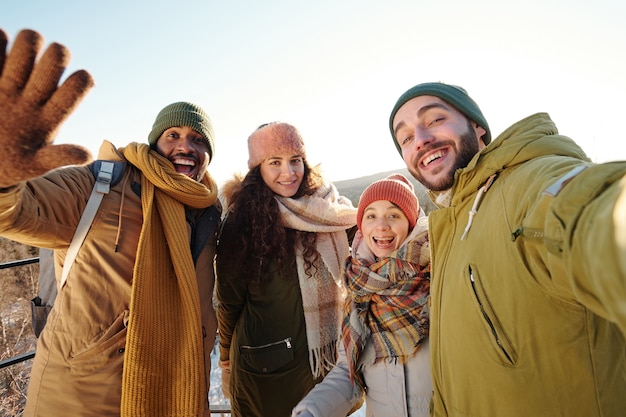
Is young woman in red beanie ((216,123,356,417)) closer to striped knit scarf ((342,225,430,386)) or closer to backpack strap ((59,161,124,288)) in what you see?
striped knit scarf ((342,225,430,386))

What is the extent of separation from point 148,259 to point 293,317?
112 cm

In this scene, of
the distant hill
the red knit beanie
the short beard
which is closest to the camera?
the short beard

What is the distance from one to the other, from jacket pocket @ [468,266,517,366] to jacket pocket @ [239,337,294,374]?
1.64m

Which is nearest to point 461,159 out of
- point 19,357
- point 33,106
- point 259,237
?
point 259,237

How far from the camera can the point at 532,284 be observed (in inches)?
31.5

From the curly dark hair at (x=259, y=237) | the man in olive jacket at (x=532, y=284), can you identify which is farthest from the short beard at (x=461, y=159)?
the curly dark hair at (x=259, y=237)

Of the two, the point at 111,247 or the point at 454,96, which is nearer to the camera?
the point at 454,96

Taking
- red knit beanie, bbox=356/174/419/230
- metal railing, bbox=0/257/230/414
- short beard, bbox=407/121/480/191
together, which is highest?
short beard, bbox=407/121/480/191

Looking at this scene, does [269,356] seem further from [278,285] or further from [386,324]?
[386,324]

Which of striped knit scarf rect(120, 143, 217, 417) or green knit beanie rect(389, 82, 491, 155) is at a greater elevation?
green knit beanie rect(389, 82, 491, 155)

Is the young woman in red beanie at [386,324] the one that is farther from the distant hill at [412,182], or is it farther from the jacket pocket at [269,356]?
the jacket pocket at [269,356]

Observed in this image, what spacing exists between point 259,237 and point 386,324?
1125 millimetres

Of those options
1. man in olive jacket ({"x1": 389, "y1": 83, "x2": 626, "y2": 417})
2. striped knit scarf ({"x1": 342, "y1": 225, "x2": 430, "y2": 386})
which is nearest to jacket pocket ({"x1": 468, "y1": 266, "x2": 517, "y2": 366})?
man in olive jacket ({"x1": 389, "y1": 83, "x2": 626, "y2": 417})

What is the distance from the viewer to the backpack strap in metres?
1.60
